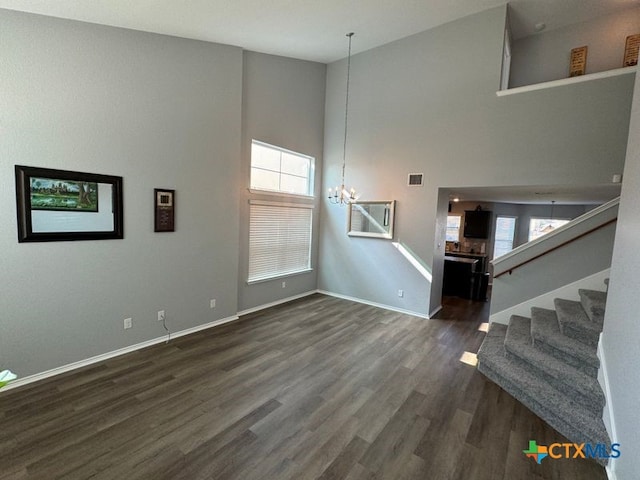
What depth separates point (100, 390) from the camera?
2822mm

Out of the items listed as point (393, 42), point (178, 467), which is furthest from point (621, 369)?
point (393, 42)

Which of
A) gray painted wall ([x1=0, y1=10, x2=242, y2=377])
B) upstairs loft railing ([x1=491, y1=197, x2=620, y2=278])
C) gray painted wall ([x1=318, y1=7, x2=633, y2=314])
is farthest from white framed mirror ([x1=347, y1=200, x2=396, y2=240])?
gray painted wall ([x1=0, y1=10, x2=242, y2=377])

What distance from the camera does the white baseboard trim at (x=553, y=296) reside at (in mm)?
3746

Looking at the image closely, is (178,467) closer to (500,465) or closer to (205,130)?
(500,465)

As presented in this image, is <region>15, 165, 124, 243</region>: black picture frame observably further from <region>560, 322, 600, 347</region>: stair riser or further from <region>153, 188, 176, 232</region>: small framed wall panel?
<region>560, 322, 600, 347</region>: stair riser

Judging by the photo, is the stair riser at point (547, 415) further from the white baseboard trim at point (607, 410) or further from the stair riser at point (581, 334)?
the stair riser at point (581, 334)

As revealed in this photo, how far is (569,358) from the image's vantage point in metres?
2.84

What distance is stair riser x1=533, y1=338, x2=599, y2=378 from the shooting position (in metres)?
2.66

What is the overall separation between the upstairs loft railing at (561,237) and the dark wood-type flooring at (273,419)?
1.52 metres

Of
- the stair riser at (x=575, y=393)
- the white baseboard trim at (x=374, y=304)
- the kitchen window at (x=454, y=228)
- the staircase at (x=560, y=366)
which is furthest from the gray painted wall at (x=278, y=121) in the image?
the kitchen window at (x=454, y=228)

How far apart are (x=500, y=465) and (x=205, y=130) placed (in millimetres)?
4856

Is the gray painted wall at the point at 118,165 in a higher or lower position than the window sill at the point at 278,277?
higher

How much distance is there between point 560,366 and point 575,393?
29 cm

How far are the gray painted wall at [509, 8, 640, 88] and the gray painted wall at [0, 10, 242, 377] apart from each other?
5.09 meters
